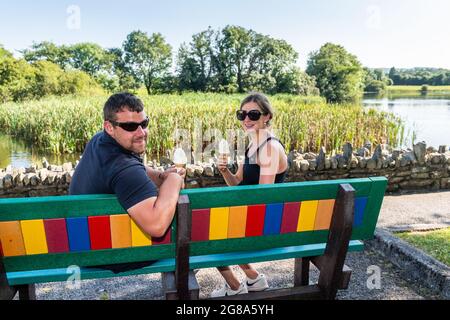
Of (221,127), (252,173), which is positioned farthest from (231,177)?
(221,127)

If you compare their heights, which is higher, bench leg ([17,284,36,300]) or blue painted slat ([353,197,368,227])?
blue painted slat ([353,197,368,227])

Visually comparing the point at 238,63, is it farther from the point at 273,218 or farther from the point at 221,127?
Result: the point at 273,218

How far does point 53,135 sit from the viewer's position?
11.0m

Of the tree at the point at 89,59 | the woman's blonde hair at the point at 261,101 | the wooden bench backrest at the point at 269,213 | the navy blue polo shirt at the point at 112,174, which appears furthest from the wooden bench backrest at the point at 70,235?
the tree at the point at 89,59

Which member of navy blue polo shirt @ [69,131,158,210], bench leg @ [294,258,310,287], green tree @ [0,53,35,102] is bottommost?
bench leg @ [294,258,310,287]

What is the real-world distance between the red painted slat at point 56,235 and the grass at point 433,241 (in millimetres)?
3159

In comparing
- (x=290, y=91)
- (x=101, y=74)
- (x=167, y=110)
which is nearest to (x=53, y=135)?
(x=167, y=110)

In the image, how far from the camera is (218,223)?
6.73 ft

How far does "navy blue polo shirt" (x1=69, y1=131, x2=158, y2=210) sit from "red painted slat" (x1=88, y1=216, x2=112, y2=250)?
15 centimetres

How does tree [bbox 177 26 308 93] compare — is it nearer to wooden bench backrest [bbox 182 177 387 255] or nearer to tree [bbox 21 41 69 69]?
tree [bbox 21 41 69 69]

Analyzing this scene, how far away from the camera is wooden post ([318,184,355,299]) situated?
210cm

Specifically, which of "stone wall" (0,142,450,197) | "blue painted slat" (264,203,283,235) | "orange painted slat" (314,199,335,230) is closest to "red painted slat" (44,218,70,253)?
"blue painted slat" (264,203,283,235)
